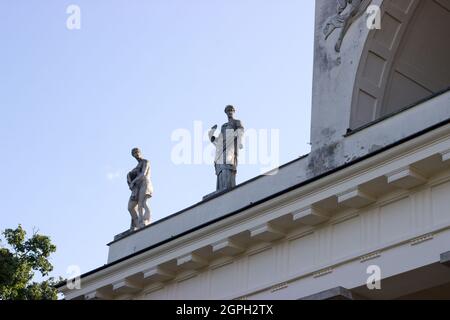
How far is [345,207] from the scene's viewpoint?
747 inches

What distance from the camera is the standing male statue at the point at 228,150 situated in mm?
23422

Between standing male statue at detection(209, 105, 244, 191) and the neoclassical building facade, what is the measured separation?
710 mm

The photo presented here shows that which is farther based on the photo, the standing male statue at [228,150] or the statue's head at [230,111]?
the statue's head at [230,111]

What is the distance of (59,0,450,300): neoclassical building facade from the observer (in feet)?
58.9

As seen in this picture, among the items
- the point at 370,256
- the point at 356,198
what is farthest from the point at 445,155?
the point at 370,256

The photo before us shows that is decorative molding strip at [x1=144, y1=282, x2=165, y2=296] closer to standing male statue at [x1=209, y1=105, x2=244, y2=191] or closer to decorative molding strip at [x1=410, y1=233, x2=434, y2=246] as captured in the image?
standing male statue at [x1=209, y1=105, x2=244, y2=191]

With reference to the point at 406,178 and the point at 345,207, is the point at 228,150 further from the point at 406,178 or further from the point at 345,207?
the point at 406,178

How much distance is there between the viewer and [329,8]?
23.3 metres

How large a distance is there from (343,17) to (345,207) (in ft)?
16.9

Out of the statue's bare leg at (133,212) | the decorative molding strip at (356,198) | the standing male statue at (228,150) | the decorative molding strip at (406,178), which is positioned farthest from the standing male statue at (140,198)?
the decorative molding strip at (406,178)

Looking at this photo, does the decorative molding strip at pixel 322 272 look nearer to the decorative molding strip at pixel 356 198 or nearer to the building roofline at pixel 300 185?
the decorative molding strip at pixel 356 198

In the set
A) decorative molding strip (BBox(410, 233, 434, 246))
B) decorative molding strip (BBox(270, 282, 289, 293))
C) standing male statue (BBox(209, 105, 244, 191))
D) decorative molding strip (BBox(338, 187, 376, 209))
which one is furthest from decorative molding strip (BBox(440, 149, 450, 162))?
standing male statue (BBox(209, 105, 244, 191))

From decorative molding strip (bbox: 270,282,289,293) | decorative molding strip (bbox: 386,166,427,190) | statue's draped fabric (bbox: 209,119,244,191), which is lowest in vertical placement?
decorative molding strip (bbox: 270,282,289,293)

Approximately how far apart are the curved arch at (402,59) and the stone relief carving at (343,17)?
0.48 metres
